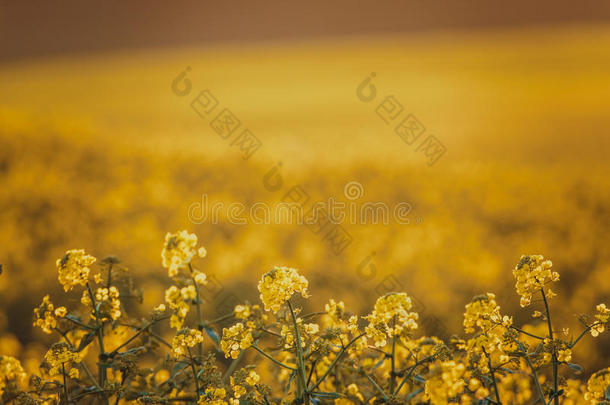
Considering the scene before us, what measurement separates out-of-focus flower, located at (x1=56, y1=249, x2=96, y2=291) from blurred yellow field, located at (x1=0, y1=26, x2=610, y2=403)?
1.11 metres

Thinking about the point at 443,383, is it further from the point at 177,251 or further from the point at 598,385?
the point at 177,251

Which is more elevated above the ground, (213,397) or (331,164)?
(331,164)

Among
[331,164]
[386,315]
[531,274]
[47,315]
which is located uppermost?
[331,164]

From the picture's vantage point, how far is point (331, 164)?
3439 millimetres

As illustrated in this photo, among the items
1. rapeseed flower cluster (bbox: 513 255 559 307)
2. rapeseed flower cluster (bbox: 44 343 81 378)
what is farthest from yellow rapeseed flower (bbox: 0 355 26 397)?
rapeseed flower cluster (bbox: 513 255 559 307)

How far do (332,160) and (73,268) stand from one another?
2.65 m

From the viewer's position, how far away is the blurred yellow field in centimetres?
241

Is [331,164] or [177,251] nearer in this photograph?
[177,251]

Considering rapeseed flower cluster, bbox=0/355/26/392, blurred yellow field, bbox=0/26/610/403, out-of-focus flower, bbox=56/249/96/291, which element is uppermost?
blurred yellow field, bbox=0/26/610/403

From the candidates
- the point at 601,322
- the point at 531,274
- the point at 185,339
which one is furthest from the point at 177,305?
the point at 601,322

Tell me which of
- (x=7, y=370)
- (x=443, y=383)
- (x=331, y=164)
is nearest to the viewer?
(x=443, y=383)

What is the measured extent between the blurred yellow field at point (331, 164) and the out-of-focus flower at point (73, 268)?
1107 millimetres

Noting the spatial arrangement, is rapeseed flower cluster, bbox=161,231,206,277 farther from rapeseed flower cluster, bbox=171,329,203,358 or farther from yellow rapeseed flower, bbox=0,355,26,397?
yellow rapeseed flower, bbox=0,355,26,397

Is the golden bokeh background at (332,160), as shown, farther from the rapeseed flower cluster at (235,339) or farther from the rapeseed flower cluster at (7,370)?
the rapeseed flower cluster at (235,339)
